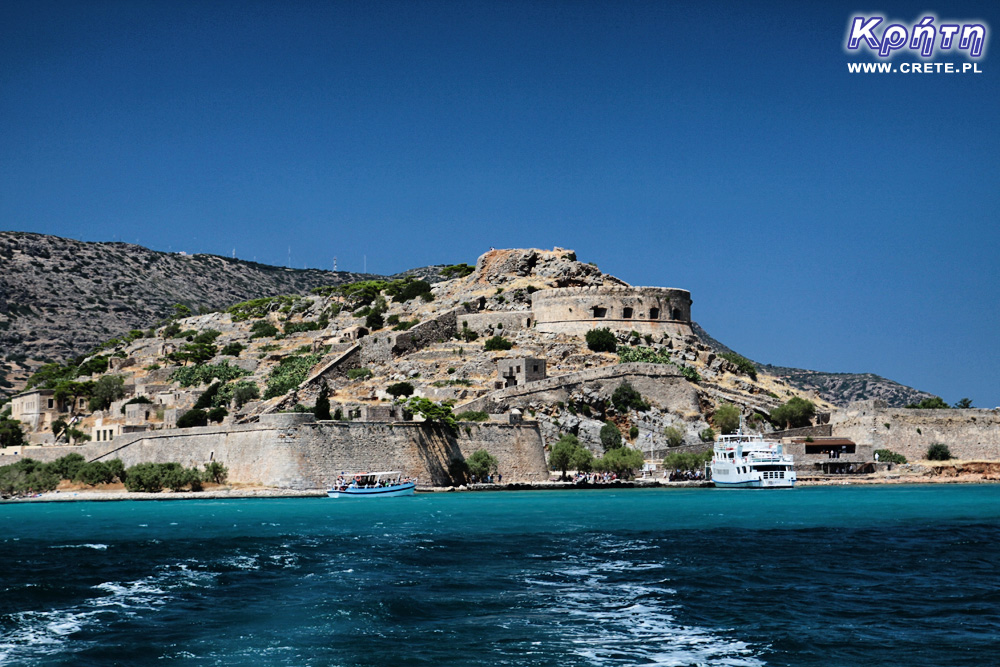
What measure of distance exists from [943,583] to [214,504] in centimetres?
2637

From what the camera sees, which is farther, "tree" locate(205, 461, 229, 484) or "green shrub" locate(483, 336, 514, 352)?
"green shrub" locate(483, 336, 514, 352)

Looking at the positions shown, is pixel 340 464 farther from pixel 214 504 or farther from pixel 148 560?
pixel 148 560

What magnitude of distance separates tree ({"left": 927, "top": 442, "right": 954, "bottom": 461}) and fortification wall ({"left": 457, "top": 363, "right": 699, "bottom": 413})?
1064 cm

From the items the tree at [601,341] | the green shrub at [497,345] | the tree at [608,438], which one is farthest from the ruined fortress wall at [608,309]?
the tree at [608,438]

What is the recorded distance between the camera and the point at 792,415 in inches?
2061

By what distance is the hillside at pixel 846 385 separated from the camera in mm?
122125

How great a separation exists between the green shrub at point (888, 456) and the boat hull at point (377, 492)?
2172 cm

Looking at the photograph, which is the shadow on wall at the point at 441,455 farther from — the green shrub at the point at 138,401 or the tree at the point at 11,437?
the tree at the point at 11,437

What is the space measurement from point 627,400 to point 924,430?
13469mm

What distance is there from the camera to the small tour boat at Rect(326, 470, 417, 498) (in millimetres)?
41000

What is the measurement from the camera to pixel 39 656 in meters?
13.9

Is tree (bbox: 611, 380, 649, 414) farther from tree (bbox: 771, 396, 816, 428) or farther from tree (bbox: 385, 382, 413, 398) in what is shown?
tree (bbox: 385, 382, 413, 398)

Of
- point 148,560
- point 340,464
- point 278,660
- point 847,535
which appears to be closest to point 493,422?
point 340,464

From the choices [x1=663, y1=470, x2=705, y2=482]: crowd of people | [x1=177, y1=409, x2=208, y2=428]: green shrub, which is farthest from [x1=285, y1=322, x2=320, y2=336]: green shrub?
[x1=663, y1=470, x2=705, y2=482]: crowd of people
